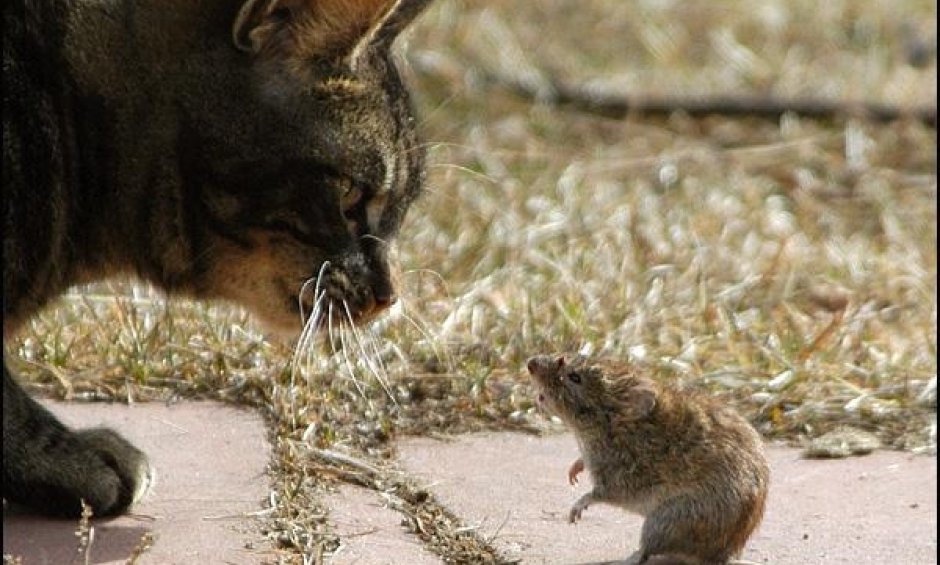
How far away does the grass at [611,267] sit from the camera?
13.2ft

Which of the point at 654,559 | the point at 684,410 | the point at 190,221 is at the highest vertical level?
the point at 190,221

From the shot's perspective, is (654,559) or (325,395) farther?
(325,395)

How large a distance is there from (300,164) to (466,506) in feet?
2.22

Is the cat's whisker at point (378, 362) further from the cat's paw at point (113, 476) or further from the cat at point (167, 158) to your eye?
the cat's paw at point (113, 476)

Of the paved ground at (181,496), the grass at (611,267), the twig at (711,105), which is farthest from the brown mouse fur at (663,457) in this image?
the twig at (711,105)

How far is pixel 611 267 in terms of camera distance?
16.7 feet

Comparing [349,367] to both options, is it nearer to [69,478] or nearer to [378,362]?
[378,362]

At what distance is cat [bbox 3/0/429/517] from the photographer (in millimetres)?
3330

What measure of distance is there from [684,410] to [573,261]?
1.72 m

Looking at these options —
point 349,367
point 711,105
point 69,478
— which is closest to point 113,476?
point 69,478

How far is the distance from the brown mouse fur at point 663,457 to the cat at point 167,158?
473mm

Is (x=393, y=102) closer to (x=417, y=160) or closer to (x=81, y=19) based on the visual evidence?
(x=417, y=160)

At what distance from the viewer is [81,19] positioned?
337 cm

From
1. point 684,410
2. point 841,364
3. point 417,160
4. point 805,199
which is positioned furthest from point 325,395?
point 805,199
